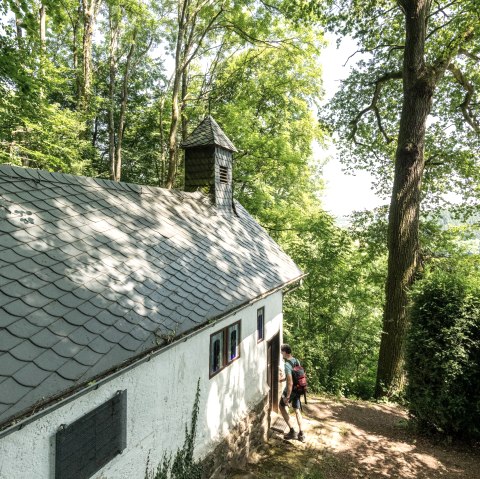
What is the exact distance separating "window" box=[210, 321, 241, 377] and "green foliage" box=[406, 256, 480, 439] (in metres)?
4.26

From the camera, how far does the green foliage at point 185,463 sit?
15.4 ft

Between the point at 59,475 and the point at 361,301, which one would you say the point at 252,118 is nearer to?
the point at 361,301

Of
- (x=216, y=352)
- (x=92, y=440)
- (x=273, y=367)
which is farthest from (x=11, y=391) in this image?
(x=273, y=367)

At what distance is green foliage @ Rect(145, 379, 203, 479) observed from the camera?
4707mm

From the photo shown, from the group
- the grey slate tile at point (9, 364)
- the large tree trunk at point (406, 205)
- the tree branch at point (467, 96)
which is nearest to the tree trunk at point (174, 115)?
the large tree trunk at point (406, 205)

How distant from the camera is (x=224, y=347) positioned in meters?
6.54

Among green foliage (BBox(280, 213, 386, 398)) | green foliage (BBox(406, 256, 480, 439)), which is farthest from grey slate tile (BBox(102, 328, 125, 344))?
green foliage (BBox(280, 213, 386, 398))

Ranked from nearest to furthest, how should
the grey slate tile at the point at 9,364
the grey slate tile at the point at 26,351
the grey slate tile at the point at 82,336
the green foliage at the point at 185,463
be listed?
the grey slate tile at the point at 9,364 → the grey slate tile at the point at 26,351 → the grey slate tile at the point at 82,336 → the green foliage at the point at 185,463

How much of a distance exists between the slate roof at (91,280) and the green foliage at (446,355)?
3613 millimetres

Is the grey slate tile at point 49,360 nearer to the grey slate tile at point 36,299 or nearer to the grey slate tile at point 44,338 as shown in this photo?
the grey slate tile at point 44,338

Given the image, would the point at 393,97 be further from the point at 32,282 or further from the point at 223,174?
the point at 32,282

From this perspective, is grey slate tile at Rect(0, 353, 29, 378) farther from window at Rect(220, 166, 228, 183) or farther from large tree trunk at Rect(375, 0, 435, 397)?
large tree trunk at Rect(375, 0, 435, 397)

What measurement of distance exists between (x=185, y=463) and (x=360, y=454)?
439cm

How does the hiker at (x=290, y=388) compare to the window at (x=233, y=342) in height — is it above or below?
below
